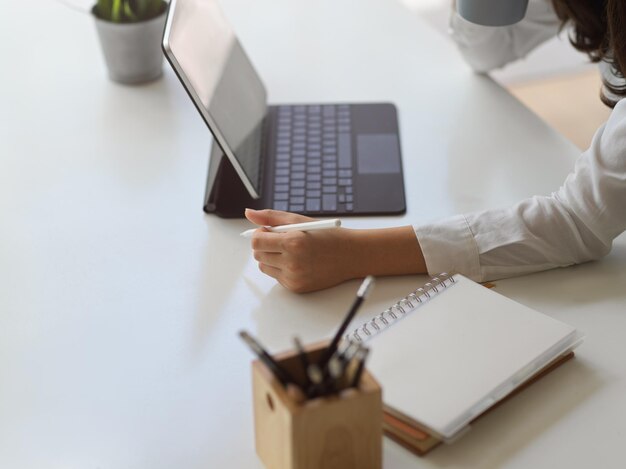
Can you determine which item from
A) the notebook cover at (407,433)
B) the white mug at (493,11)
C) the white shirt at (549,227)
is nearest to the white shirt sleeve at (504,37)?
the white mug at (493,11)

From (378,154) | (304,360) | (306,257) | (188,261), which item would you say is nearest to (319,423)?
(304,360)

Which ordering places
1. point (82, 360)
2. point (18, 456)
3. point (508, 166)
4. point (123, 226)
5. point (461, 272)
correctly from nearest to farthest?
point (18, 456) → point (82, 360) → point (461, 272) → point (123, 226) → point (508, 166)

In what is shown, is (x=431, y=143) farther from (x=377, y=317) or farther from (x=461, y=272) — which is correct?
(x=377, y=317)

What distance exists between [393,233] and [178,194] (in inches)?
13.6

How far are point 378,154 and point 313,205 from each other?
Answer: 0.17 meters

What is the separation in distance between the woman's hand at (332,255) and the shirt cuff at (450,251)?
1 cm

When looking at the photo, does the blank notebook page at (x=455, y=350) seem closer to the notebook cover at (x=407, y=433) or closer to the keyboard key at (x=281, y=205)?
the notebook cover at (x=407, y=433)

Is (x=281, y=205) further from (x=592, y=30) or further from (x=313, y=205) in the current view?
(x=592, y=30)

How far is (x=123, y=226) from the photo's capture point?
119cm

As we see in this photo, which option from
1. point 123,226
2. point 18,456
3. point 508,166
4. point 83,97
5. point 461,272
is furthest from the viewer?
point 83,97

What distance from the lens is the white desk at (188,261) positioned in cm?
87

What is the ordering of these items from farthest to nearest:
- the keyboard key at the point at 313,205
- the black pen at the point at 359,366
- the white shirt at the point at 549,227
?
the keyboard key at the point at 313,205 < the white shirt at the point at 549,227 < the black pen at the point at 359,366

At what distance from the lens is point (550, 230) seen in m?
1.08

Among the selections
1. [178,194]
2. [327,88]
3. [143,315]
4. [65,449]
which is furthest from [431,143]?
[65,449]
